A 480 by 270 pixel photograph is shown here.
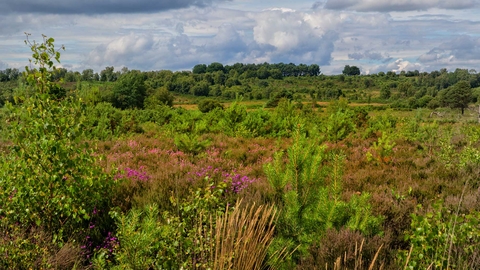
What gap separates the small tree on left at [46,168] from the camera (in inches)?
169

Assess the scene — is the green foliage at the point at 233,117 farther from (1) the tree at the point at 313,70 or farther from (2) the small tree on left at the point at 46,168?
(1) the tree at the point at 313,70

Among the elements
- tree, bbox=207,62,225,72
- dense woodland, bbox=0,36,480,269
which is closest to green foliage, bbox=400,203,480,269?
dense woodland, bbox=0,36,480,269

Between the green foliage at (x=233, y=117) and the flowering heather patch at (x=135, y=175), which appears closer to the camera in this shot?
the flowering heather patch at (x=135, y=175)

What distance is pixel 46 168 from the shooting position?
14.4ft

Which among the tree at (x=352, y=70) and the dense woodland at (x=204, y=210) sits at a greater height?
the tree at (x=352, y=70)

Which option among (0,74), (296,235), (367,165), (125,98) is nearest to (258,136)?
(367,165)

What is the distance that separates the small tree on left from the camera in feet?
14.1

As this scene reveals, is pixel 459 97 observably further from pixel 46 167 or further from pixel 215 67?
pixel 46 167

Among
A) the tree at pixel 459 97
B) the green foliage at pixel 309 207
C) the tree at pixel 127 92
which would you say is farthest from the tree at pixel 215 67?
the green foliage at pixel 309 207

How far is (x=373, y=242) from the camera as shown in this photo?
12.4ft

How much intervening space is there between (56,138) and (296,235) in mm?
2861

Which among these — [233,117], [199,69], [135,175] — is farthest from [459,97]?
[135,175]

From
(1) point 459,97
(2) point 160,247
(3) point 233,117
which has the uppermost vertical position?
(3) point 233,117

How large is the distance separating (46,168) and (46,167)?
1 cm
